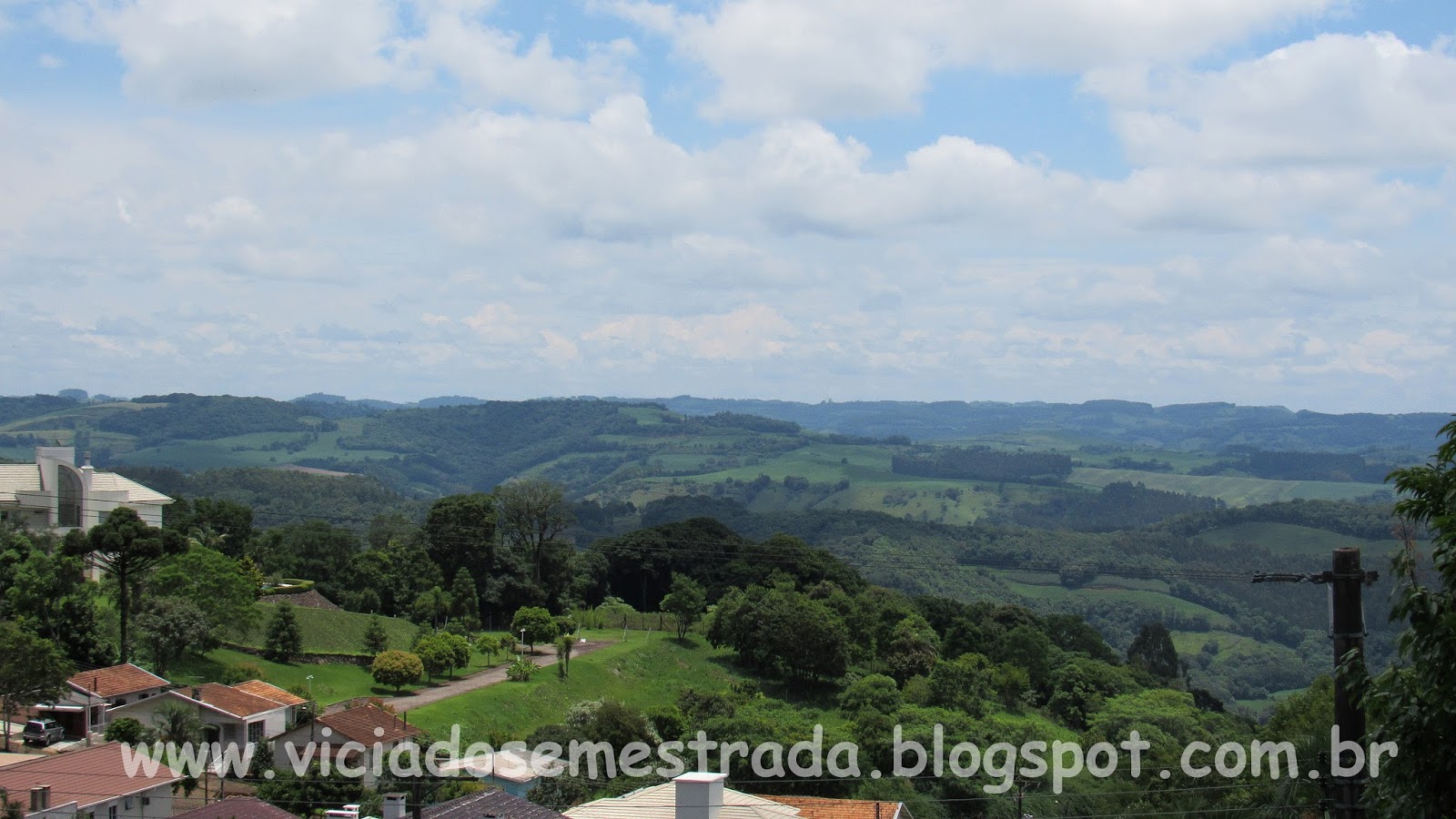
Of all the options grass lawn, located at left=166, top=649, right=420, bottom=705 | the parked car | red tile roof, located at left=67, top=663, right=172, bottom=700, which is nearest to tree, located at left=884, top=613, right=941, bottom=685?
grass lawn, located at left=166, top=649, right=420, bottom=705

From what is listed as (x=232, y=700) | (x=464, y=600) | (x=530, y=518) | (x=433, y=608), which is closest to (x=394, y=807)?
(x=232, y=700)

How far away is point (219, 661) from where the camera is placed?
41938 millimetres

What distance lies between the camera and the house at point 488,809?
21812 millimetres

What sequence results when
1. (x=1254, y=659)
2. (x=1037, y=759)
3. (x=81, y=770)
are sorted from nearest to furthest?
(x=81, y=770), (x=1037, y=759), (x=1254, y=659)

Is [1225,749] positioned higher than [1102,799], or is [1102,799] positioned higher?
[1225,749]

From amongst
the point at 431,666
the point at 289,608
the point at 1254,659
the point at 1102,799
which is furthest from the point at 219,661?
the point at 1254,659

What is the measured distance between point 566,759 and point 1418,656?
91.7 ft

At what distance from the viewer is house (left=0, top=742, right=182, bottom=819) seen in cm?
2444

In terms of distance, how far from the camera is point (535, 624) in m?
52.8

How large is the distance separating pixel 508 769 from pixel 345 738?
5.51 meters

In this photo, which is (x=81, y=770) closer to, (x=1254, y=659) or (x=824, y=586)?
(x=824, y=586)

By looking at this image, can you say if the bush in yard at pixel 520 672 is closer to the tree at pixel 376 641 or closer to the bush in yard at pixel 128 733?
the tree at pixel 376 641

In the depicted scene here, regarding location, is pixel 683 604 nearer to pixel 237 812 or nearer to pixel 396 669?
pixel 396 669

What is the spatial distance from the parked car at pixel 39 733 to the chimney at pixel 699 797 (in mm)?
20487
